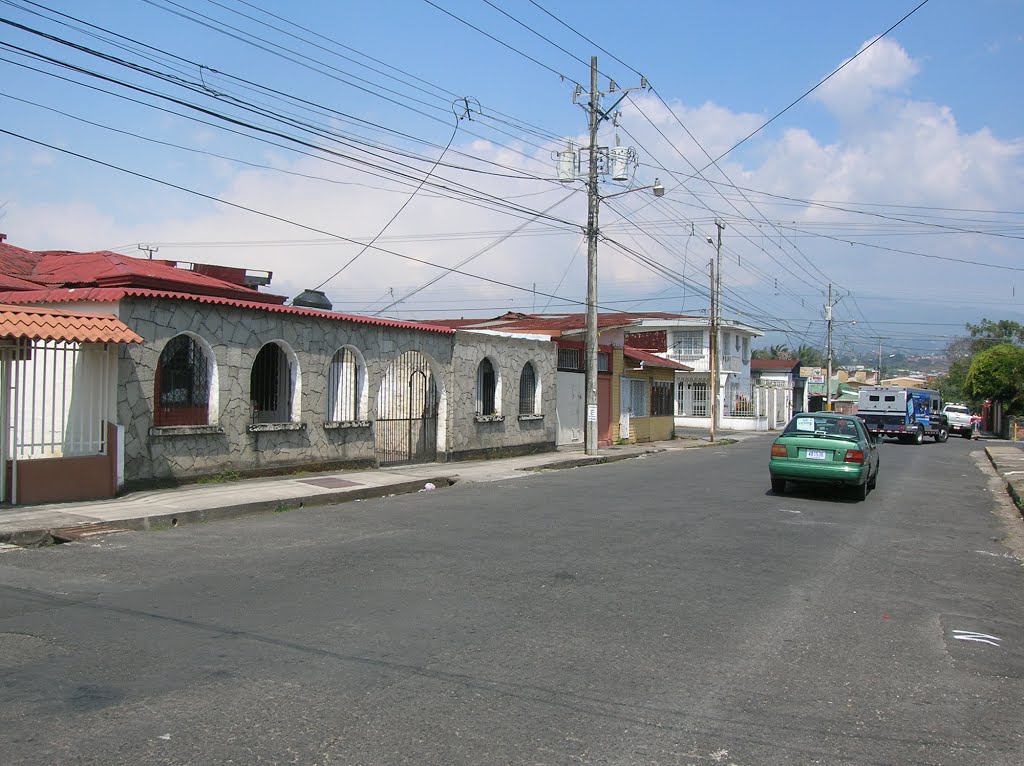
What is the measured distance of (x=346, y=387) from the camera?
18438mm

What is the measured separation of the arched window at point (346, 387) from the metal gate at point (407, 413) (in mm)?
770

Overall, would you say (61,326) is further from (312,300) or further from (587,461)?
(587,461)

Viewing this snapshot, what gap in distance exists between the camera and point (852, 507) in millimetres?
15422

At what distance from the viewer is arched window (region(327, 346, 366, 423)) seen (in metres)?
18.2

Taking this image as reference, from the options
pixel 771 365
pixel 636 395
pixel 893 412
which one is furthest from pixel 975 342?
pixel 636 395

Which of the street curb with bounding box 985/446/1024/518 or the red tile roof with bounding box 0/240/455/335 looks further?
the street curb with bounding box 985/446/1024/518

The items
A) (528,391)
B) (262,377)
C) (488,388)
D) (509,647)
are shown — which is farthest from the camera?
(528,391)

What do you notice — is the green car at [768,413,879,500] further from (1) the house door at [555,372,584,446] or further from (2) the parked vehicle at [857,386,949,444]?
(2) the parked vehicle at [857,386,949,444]

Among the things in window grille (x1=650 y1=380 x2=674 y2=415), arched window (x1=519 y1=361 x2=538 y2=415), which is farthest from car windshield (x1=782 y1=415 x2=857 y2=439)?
window grille (x1=650 y1=380 x2=674 y2=415)

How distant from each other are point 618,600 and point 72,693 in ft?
14.2

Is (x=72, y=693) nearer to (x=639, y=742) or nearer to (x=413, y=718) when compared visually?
(x=413, y=718)

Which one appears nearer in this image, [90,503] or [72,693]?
[72,693]

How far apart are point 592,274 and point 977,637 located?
19.5 meters

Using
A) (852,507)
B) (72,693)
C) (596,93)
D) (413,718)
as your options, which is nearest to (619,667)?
(413,718)
